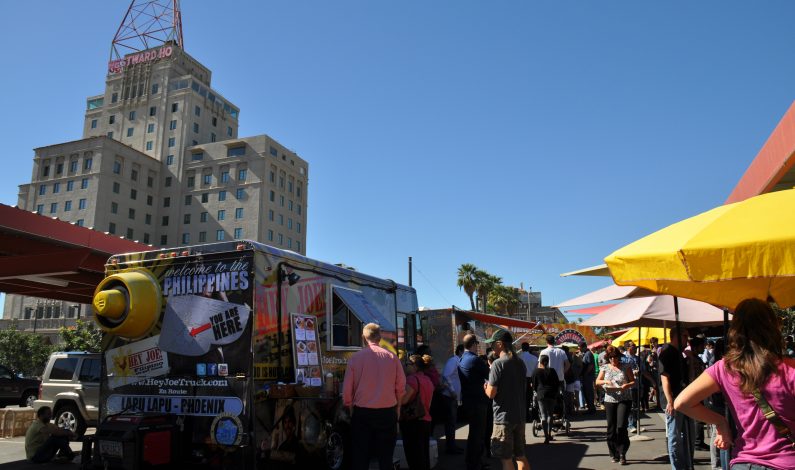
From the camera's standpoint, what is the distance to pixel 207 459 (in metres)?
6.78

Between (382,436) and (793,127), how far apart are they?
8.94m

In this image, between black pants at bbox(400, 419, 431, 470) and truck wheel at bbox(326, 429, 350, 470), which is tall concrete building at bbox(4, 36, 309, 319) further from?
black pants at bbox(400, 419, 431, 470)

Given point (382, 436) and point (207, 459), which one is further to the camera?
point (207, 459)

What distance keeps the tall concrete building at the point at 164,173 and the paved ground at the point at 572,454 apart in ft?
208

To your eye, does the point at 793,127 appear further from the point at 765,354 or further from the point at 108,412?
the point at 108,412

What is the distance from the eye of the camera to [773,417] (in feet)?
9.57

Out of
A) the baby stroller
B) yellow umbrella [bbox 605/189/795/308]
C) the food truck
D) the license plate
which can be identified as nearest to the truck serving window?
the food truck

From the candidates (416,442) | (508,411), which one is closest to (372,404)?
(508,411)

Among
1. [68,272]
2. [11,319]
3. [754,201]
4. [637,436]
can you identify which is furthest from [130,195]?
[754,201]

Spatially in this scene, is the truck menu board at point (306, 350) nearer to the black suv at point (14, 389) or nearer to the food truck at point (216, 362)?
the food truck at point (216, 362)

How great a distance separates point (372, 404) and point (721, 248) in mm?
3628

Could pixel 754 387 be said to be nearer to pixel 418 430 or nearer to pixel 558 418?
pixel 418 430

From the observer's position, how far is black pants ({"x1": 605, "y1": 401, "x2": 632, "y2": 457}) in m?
8.61

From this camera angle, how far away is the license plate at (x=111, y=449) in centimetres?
618
